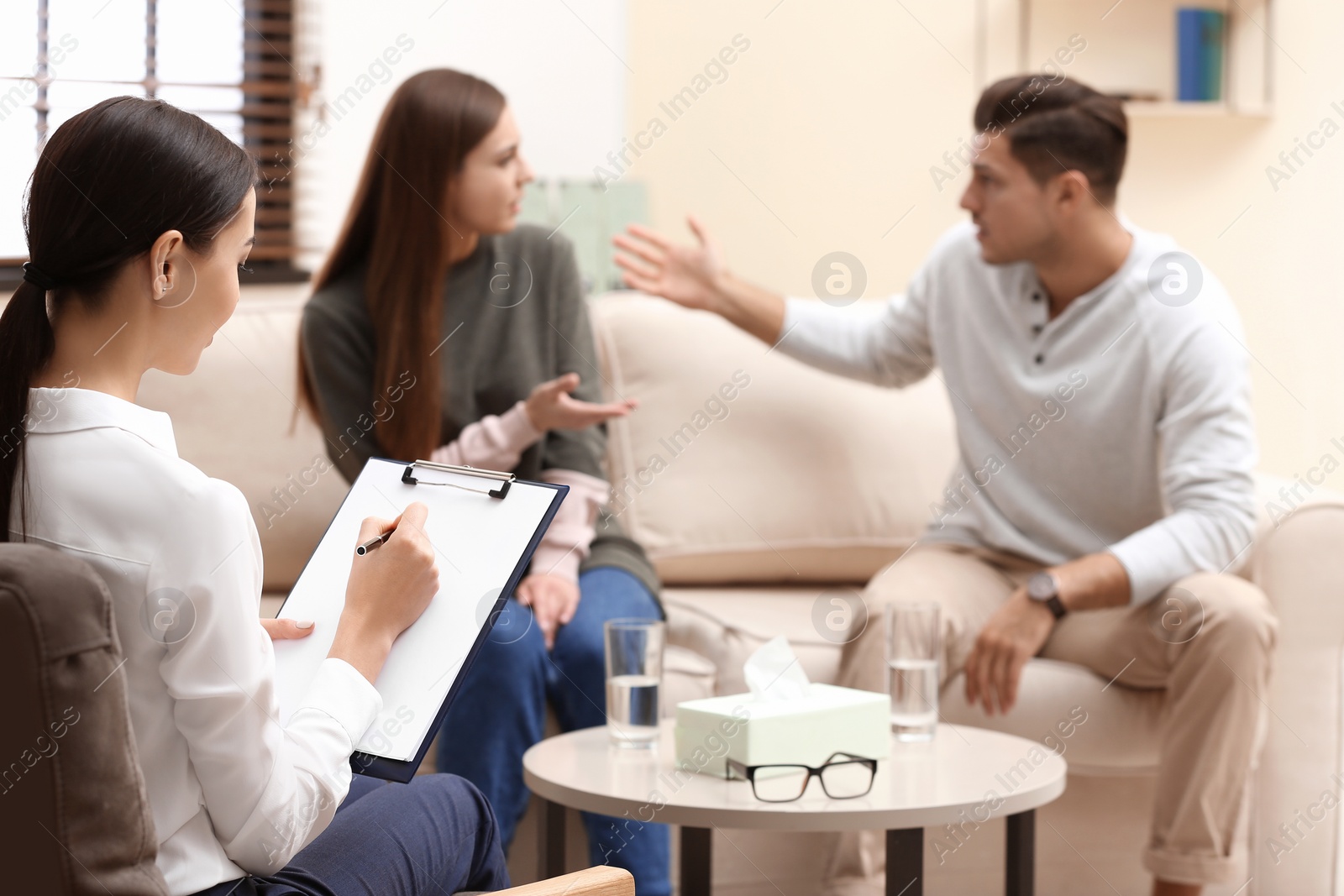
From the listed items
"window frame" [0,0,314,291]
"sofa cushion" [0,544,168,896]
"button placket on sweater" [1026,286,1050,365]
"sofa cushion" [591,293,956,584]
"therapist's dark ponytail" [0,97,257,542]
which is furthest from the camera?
"window frame" [0,0,314,291]

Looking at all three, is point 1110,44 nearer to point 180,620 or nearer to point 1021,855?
point 1021,855

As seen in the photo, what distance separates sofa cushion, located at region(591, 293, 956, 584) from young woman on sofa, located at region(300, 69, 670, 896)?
16 centimetres

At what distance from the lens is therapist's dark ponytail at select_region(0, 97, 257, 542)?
0.84 meters

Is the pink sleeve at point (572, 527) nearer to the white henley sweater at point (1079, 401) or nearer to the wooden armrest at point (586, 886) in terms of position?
the white henley sweater at point (1079, 401)

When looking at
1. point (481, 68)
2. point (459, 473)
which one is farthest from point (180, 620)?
point (481, 68)

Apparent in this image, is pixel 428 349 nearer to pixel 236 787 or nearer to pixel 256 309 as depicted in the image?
pixel 256 309

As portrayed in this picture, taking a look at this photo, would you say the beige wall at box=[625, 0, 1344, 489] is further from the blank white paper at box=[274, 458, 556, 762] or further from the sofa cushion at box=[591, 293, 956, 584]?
the blank white paper at box=[274, 458, 556, 762]

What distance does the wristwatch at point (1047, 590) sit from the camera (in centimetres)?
190

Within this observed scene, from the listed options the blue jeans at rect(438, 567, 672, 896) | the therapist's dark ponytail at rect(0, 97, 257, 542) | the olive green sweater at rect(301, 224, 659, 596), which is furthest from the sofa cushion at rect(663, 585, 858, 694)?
the therapist's dark ponytail at rect(0, 97, 257, 542)

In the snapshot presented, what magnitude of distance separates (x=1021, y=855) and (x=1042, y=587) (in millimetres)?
588

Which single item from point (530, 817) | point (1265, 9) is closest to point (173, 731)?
point (530, 817)

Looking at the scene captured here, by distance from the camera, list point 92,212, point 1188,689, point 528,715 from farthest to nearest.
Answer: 1. point 1188,689
2. point 528,715
3. point 92,212

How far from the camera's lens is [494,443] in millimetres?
1975

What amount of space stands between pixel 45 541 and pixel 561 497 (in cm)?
39
